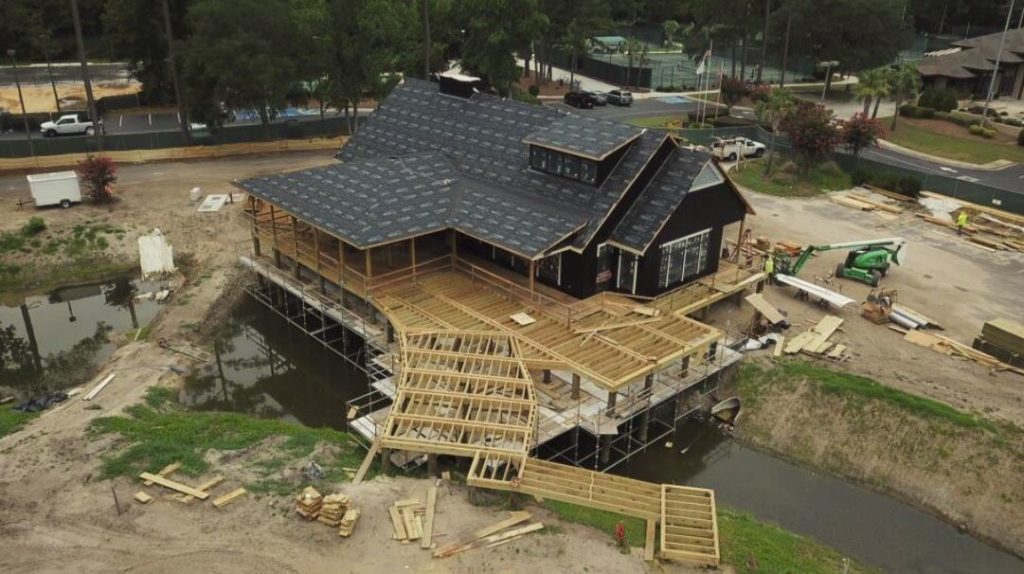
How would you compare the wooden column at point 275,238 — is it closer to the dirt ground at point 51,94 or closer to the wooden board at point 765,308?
the wooden board at point 765,308

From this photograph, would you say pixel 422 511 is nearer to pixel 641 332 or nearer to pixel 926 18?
pixel 641 332

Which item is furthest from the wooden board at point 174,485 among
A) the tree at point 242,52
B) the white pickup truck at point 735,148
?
the white pickup truck at point 735,148

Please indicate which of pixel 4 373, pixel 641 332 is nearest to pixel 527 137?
pixel 641 332

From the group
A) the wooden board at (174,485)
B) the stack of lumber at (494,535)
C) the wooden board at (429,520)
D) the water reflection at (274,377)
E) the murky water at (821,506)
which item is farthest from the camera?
the water reflection at (274,377)

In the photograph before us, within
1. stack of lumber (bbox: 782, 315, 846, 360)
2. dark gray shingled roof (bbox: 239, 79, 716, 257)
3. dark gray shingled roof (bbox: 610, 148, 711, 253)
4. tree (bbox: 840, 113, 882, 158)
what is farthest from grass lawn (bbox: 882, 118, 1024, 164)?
dark gray shingled roof (bbox: 239, 79, 716, 257)

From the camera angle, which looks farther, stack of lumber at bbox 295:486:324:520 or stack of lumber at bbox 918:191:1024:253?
stack of lumber at bbox 918:191:1024:253

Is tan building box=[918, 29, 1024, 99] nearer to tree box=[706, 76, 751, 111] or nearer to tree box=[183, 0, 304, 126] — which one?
tree box=[706, 76, 751, 111]
